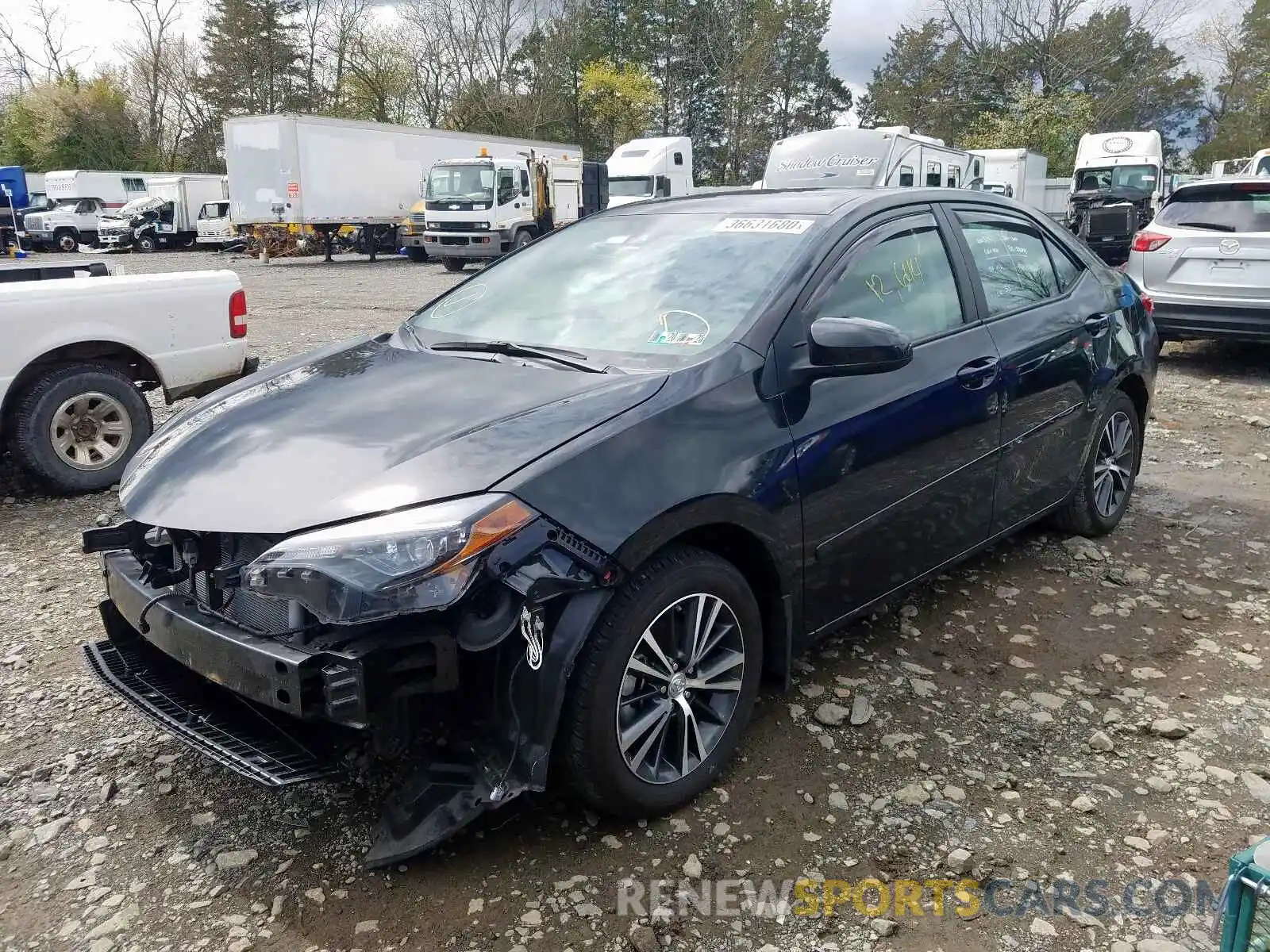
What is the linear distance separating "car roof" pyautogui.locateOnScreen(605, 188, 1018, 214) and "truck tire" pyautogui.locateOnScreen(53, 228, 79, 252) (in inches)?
1463

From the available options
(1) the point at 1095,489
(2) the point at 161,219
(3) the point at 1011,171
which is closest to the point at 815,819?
(1) the point at 1095,489

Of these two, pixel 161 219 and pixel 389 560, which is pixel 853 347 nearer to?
pixel 389 560

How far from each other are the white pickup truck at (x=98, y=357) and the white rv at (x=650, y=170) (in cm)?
2079

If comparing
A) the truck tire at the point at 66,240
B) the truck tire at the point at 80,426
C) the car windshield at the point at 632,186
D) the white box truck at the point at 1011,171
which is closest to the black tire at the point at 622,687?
the truck tire at the point at 80,426

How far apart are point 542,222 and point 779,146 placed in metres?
9.11

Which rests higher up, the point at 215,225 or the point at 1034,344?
the point at 215,225

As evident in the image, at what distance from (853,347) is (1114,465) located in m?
2.59

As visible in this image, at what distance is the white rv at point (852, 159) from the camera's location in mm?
16938

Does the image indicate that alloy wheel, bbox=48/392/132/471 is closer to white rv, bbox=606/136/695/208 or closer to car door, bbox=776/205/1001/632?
car door, bbox=776/205/1001/632

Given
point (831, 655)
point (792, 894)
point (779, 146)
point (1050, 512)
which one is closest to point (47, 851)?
point (792, 894)

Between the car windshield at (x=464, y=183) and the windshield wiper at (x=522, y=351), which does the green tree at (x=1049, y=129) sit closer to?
the car windshield at (x=464, y=183)

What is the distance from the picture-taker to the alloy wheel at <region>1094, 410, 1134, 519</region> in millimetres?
4637

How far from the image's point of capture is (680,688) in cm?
265

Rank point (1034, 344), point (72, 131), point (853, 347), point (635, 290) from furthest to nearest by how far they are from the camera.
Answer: point (72, 131)
point (1034, 344)
point (635, 290)
point (853, 347)
